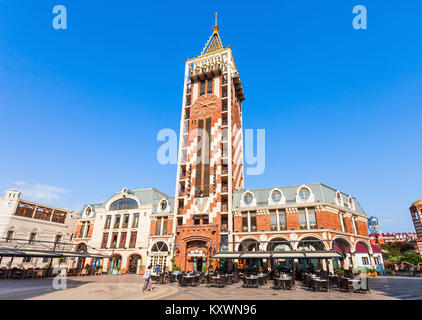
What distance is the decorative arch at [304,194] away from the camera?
31062mm

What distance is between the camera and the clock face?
134 ft

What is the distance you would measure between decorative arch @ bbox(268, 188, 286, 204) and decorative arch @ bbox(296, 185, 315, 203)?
196 cm

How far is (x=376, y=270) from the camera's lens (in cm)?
3281

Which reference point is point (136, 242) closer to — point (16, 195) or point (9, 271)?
point (9, 271)

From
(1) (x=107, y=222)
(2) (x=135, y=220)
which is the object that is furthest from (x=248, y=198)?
(1) (x=107, y=222)

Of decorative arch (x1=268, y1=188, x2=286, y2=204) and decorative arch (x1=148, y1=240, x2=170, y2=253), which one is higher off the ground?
decorative arch (x1=268, y1=188, x2=286, y2=204)

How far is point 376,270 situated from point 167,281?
29048mm

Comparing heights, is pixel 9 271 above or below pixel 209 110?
below

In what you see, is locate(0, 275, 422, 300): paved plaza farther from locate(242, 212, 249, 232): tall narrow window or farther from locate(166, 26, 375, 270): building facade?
locate(242, 212, 249, 232): tall narrow window

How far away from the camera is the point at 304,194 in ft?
104

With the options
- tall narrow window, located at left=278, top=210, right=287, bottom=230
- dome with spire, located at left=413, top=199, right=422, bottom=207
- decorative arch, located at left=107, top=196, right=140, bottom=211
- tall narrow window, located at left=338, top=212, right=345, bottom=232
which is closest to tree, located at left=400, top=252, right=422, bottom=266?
tall narrow window, located at left=338, top=212, right=345, bottom=232

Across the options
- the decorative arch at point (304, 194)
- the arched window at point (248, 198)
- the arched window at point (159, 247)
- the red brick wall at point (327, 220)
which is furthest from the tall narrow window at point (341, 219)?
the arched window at point (159, 247)

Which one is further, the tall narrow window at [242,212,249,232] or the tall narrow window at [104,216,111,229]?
the tall narrow window at [104,216,111,229]
